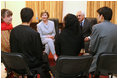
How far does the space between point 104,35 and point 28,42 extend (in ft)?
3.14

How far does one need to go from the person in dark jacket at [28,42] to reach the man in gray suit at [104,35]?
28.6 inches

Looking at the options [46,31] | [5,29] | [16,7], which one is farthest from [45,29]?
[16,7]

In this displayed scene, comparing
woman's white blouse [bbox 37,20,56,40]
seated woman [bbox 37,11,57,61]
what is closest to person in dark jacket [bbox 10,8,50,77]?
seated woman [bbox 37,11,57,61]

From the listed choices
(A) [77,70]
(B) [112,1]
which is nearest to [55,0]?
(B) [112,1]

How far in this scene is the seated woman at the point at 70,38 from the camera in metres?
2.03

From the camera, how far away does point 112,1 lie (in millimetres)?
5035

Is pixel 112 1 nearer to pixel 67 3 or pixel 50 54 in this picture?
pixel 67 3

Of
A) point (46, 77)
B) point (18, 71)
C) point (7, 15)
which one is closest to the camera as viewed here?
point (18, 71)

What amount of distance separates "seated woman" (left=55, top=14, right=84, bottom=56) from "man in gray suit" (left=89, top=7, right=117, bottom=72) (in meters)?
0.20

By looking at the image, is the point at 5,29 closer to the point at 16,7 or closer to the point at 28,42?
the point at 28,42

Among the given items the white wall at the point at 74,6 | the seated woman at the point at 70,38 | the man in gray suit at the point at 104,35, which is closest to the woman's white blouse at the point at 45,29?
the seated woman at the point at 70,38

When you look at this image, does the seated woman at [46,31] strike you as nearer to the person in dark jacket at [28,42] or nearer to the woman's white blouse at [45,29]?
the woman's white blouse at [45,29]

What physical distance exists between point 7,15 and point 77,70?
1.39m

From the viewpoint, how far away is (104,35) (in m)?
2.04
